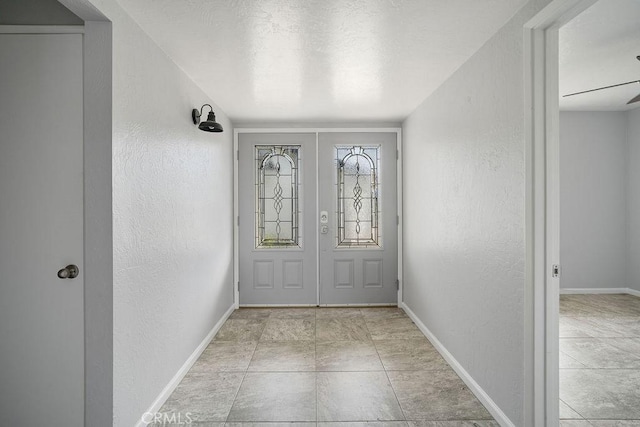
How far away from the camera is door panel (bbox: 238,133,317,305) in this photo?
4.34 m

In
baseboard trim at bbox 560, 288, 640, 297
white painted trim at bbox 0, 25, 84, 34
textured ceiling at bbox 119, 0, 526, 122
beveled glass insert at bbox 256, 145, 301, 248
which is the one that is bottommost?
baseboard trim at bbox 560, 288, 640, 297

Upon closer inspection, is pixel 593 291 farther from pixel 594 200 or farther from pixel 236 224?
pixel 236 224

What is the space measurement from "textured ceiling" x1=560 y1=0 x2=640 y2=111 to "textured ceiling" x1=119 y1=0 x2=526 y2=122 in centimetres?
72

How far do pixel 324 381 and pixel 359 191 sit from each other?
8.12ft

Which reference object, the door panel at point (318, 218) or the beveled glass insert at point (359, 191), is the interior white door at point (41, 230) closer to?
the door panel at point (318, 218)

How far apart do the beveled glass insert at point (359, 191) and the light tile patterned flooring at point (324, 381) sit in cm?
124

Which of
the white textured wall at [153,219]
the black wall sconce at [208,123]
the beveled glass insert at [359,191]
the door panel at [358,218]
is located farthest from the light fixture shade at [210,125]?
the beveled glass insert at [359,191]

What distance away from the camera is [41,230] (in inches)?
67.7

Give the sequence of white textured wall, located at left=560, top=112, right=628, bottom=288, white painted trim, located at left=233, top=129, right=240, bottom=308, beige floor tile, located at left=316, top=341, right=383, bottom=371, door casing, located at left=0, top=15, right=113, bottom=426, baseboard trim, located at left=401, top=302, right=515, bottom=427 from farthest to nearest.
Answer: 1. white textured wall, located at left=560, top=112, right=628, bottom=288
2. white painted trim, located at left=233, top=129, right=240, bottom=308
3. beige floor tile, located at left=316, top=341, right=383, bottom=371
4. baseboard trim, located at left=401, top=302, right=515, bottom=427
5. door casing, located at left=0, top=15, right=113, bottom=426

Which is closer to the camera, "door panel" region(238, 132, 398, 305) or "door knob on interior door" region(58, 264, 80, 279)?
"door knob on interior door" region(58, 264, 80, 279)

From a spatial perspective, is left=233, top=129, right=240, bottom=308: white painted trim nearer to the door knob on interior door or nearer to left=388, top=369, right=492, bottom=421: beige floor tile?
left=388, top=369, right=492, bottom=421: beige floor tile

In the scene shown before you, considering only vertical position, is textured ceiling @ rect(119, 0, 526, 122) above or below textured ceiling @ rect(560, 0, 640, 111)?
below

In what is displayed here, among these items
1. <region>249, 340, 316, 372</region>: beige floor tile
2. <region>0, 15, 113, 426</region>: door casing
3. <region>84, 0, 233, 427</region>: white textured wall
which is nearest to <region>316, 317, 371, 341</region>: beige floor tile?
<region>249, 340, 316, 372</region>: beige floor tile

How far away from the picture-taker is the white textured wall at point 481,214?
72.9 inches
